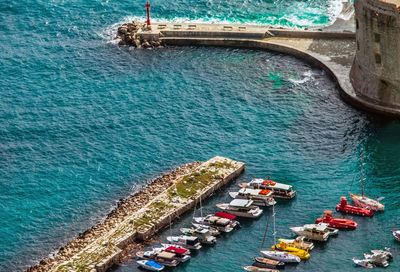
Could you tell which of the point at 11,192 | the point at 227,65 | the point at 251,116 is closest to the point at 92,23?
the point at 227,65

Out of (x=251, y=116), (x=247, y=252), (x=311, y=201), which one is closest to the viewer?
(x=247, y=252)

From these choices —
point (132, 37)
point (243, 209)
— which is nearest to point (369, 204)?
point (243, 209)

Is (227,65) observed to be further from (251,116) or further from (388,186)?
(388,186)

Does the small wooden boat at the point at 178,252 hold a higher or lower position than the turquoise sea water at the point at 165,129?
lower

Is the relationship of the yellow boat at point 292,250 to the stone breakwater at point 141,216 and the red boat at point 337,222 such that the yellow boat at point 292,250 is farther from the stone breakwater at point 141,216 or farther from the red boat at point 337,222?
the stone breakwater at point 141,216

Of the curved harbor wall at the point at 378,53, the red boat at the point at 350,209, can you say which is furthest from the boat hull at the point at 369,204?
the curved harbor wall at the point at 378,53

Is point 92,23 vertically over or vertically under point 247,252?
over

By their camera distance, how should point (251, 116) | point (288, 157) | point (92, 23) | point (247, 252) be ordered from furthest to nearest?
point (92, 23) < point (251, 116) < point (288, 157) < point (247, 252)
